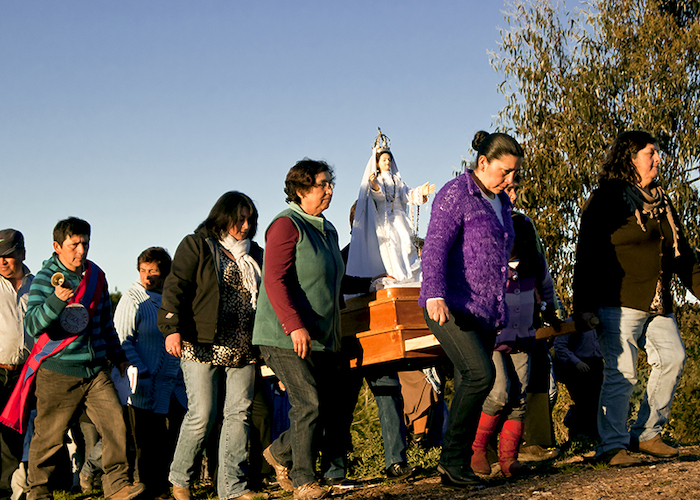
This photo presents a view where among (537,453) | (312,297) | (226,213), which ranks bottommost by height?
(537,453)

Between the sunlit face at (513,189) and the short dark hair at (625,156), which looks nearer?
the short dark hair at (625,156)

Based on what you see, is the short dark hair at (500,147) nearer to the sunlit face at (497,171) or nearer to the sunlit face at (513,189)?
the sunlit face at (497,171)

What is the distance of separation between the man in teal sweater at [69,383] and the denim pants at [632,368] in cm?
322

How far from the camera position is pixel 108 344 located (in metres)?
5.70

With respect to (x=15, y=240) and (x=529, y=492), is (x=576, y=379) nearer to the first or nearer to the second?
(x=529, y=492)

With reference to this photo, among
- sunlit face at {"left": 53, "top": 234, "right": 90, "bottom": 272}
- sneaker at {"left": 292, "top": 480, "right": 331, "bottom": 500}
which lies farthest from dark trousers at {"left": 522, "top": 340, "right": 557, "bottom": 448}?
sunlit face at {"left": 53, "top": 234, "right": 90, "bottom": 272}

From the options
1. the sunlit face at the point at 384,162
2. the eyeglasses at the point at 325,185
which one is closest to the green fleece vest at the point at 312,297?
the eyeglasses at the point at 325,185

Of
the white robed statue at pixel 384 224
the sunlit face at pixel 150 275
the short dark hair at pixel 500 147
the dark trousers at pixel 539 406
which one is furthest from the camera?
Answer: the white robed statue at pixel 384 224

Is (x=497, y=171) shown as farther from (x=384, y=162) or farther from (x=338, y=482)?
(x=384, y=162)

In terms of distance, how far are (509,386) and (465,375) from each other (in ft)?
2.86

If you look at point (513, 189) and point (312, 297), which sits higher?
point (513, 189)

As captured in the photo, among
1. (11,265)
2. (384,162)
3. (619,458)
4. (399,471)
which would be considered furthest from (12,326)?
(619,458)

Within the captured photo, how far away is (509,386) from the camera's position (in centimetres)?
523

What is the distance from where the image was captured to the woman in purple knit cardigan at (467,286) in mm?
4449
